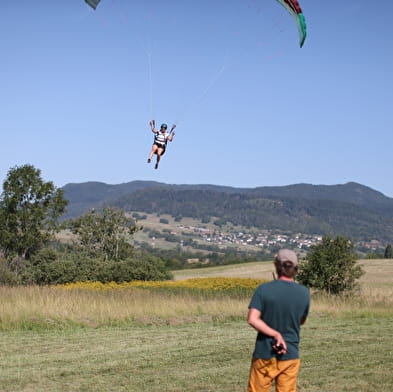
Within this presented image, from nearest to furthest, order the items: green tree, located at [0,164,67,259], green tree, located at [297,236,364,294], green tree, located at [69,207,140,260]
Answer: green tree, located at [297,236,364,294]
green tree, located at [0,164,67,259]
green tree, located at [69,207,140,260]

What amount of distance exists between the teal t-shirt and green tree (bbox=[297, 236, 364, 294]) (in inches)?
861

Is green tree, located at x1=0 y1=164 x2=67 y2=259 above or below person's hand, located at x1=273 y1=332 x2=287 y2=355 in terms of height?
above

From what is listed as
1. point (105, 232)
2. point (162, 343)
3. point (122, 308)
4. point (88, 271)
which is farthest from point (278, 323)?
point (105, 232)

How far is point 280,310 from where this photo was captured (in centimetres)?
622

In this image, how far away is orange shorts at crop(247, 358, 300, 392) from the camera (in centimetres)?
628

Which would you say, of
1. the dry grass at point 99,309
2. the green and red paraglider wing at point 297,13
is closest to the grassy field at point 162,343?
the dry grass at point 99,309

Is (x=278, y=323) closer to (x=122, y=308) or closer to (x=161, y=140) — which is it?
(x=161, y=140)

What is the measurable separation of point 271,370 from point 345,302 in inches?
650

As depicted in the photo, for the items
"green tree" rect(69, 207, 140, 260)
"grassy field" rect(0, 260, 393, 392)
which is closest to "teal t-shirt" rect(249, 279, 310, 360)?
"grassy field" rect(0, 260, 393, 392)

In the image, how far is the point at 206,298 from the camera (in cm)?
2298

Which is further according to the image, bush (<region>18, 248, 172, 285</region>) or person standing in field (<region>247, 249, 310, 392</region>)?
bush (<region>18, 248, 172, 285</region>)

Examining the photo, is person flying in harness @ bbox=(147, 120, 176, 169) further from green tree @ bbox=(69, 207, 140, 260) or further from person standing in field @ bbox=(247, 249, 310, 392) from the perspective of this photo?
green tree @ bbox=(69, 207, 140, 260)

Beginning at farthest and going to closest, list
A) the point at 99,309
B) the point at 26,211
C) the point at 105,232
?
the point at 105,232 < the point at 26,211 < the point at 99,309

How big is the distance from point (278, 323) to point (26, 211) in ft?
135
